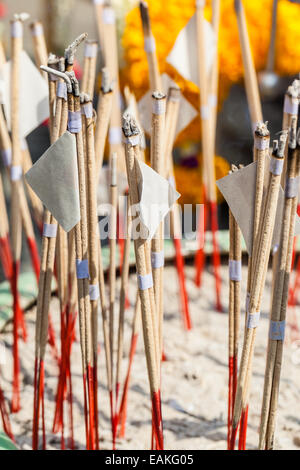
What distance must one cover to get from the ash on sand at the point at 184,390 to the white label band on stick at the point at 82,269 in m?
0.35

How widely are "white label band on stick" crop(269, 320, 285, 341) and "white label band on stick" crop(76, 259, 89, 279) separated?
223 millimetres

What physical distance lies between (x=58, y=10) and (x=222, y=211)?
138 centimetres

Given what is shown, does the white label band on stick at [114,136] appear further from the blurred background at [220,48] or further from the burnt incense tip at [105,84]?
the burnt incense tip at [105,84]

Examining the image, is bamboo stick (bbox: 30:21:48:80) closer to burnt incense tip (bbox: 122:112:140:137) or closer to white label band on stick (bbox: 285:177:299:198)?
burnt incense tip (bbox: 122:112:140:137)

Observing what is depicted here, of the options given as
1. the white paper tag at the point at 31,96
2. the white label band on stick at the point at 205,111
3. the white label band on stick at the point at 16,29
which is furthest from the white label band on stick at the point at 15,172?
the white label band on stick at the point at 205,111

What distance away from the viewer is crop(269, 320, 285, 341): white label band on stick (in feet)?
2.18

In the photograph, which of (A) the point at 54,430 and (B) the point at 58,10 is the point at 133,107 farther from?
(B) the point at 58,10

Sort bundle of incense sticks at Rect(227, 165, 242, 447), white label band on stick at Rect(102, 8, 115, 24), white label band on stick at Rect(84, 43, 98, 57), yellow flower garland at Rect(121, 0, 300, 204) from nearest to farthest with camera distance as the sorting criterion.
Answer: bundle of incense sticks at Rect(227, 165, 242, 447)
white label band on stick at Rect(84, 43, 98, 57)
white label band on stick at Rect(102, 8, 115, 24)
yellow flower garland at Rect(121, 0, 300, 204)

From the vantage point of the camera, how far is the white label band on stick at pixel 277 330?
67 centimetres

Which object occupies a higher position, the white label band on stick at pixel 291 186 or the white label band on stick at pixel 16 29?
the white label band on stick at pixel 16 29

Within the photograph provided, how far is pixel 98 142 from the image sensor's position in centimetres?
79

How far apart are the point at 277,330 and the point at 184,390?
425 millimetres

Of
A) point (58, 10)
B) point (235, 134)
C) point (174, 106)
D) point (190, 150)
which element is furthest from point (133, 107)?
point (58, 10)

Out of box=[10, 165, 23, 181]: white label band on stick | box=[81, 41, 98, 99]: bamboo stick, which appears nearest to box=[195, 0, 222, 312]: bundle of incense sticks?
box=[81, 41, 98, 99]: bamboo stick
